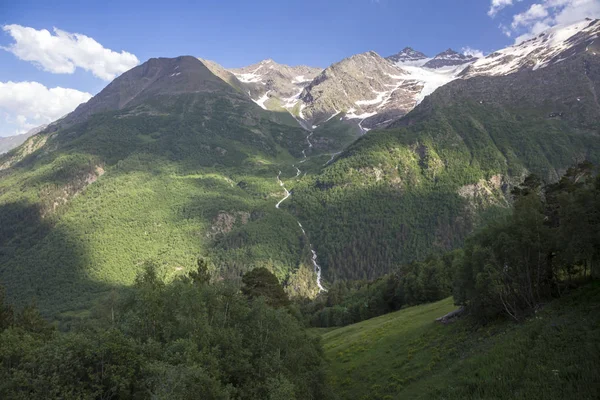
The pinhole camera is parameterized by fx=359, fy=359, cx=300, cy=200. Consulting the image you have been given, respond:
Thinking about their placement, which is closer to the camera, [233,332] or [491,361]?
[491,361]

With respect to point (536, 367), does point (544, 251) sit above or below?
above

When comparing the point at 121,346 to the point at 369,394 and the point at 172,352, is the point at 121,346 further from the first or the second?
the point at 369,394

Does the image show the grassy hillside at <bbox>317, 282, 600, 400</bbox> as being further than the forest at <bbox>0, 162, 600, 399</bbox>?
No

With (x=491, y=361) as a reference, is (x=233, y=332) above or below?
above

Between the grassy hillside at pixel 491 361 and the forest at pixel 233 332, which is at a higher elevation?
the forest at pixel 233 332

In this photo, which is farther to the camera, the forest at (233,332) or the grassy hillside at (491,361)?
the forest at (233,332)

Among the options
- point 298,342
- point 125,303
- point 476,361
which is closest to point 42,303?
point 125,303

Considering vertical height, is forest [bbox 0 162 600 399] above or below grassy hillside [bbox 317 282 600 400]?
above

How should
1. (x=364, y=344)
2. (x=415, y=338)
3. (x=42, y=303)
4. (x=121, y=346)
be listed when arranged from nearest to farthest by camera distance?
(x=121, y=346), (x=415, y=338), (x=364, y=344), (x=42, y=303)
